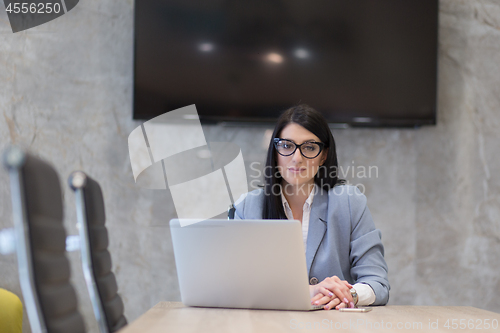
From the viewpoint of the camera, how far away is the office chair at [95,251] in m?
1.19

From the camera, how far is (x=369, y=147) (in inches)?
102

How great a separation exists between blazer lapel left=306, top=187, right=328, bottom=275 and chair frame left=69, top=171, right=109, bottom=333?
2.60 ft

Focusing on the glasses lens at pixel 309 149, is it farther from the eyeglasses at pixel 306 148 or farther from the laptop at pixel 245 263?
the laptop at pixel 245 263

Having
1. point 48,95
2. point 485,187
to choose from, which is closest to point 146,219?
point 48,95

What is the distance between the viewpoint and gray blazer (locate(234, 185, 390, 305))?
5.05 ft

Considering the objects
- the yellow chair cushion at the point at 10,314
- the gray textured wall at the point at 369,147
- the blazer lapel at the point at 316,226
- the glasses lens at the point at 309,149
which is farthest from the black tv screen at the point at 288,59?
the yellow chair cushion at the point at 10,314

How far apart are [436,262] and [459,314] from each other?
156 cm

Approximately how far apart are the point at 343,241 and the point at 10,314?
1.53m

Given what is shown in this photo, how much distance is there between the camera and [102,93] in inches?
102

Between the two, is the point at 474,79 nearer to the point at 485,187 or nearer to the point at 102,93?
the point at 485,187

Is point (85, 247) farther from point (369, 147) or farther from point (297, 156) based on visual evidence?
point (369, 147)

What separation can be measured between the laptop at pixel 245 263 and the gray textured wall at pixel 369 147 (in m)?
1.45

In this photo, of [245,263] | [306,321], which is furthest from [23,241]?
[306,321]

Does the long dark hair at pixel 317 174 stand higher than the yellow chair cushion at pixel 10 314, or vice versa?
the long dark hair at pixel 317 174
